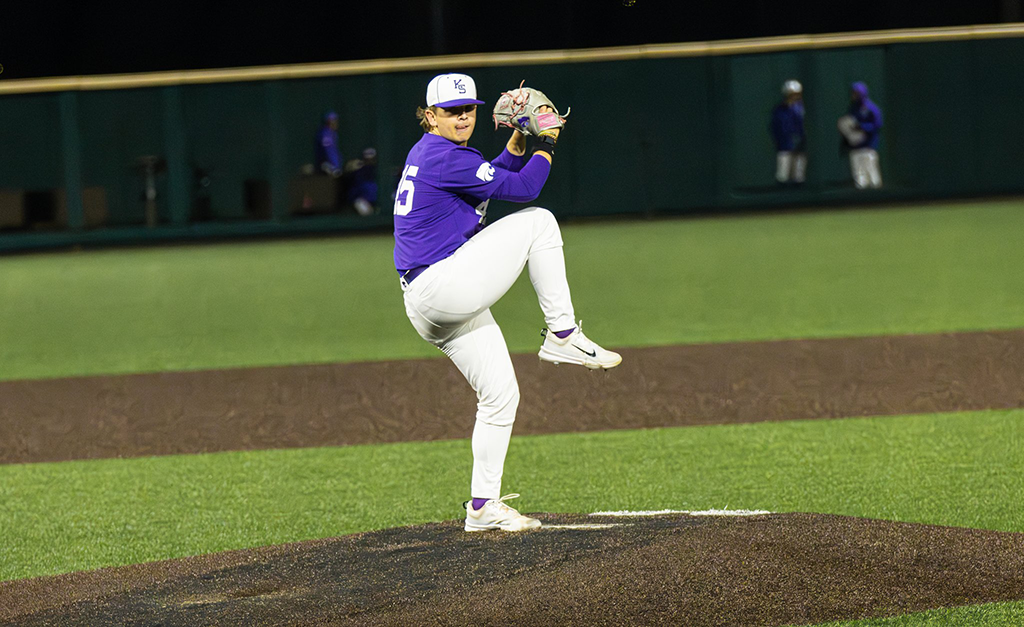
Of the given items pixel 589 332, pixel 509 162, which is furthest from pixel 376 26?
pixel 509 162

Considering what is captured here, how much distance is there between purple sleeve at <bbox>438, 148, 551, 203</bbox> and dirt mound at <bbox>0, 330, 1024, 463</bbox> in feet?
10.7

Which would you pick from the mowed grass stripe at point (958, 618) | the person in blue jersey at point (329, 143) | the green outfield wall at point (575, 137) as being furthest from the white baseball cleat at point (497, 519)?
the person in blue jersey at point (329, 143)

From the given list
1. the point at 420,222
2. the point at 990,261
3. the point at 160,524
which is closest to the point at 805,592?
the point at 420,222

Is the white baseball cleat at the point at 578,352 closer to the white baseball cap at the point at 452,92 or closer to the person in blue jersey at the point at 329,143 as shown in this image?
the white baseball cap at the point at 452,92

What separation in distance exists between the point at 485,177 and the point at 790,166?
16169 mm

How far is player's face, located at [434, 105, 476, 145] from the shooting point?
501cm

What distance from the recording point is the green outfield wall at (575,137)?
19.5 meters

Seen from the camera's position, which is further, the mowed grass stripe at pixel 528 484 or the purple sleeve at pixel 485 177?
the mowed grass stripe at pixel 528 484

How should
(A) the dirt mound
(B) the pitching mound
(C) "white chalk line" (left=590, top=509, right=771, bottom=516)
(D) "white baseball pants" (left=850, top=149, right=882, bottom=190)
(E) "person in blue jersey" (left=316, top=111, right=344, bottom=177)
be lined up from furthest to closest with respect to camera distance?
(D) "white baseball pants" (left=850, top=149, right=882, bottom=190)
(E) "person in blue jersey" (left=316, top=111, right=344, bottom=177)
(A) the dirt mound
(C) "white chalk line" (left=590, top=509, right=771, bottom=516)
(B) the pitching mound

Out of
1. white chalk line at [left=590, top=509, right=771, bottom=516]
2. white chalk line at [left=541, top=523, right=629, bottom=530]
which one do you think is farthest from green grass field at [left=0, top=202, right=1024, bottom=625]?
white chalk line at [left=541, top=523, right=629, bottom=530]

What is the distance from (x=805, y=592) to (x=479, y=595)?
1.15 m

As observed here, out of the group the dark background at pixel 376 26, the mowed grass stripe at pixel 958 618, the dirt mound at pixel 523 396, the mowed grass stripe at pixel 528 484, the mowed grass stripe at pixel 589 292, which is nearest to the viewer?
the mowed grass stripe at pixel 958 618

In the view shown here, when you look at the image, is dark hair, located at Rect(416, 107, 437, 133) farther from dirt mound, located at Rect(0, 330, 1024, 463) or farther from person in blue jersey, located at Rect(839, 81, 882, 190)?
person in blue jersey, located at Rect(839, 81, 882, 190)

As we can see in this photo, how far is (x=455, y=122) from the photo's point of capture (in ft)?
16.5
